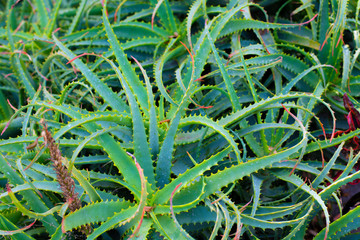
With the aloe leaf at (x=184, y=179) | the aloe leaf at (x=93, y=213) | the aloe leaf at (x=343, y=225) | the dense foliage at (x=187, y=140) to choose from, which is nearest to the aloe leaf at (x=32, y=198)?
the dense foliage at (x=187, y=140)

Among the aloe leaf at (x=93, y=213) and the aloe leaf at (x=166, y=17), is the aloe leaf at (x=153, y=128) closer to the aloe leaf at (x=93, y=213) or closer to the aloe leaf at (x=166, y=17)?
the aloe leaf at (x=93, y=213)

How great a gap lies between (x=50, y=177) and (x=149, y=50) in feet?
2.13

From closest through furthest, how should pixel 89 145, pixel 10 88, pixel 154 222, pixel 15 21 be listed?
pixel 154 222, pixel 89 145, pixel 10 88, pixel 15 21

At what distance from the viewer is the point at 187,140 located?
1058 millimetres

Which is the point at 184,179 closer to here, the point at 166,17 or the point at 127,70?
the point at 127,70

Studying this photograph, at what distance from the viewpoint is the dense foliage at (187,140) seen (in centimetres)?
88

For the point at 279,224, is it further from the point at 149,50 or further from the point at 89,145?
the point at 149,50

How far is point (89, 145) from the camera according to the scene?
1.03 meters

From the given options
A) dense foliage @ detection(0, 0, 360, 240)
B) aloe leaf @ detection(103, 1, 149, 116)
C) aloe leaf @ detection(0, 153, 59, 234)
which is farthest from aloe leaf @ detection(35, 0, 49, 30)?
aloe leaf @ detection(0, 153, 59, 234)

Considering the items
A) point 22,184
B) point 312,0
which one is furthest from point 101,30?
point 312,0

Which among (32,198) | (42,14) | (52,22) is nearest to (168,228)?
(32,198)

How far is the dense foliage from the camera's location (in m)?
0.88

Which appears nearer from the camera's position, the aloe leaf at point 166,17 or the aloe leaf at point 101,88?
the aloe leaf at point 101,88

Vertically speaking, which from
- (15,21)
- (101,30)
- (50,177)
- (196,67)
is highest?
(15,21)
